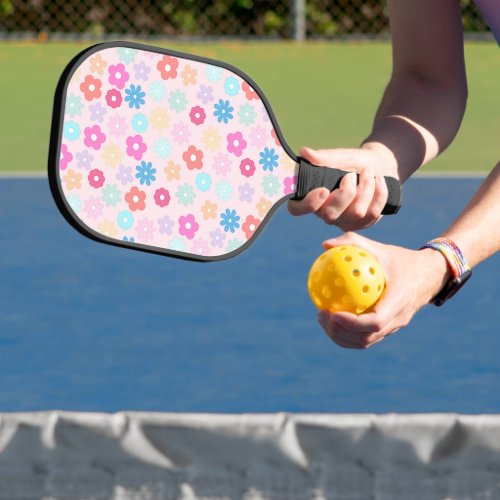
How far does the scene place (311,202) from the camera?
236cm

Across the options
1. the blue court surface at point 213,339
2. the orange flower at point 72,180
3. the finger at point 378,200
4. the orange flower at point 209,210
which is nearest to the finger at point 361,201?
the finger at point 378,200

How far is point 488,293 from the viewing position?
5465mm

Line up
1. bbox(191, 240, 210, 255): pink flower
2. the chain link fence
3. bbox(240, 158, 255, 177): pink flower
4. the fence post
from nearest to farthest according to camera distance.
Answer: bbox(191, 240, 210, 255): pink flower
bbox(240, 158, 255, 177): pink flower
the fence post
the chain link fence

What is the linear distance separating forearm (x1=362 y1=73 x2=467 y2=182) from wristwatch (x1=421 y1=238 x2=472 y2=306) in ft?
1.12

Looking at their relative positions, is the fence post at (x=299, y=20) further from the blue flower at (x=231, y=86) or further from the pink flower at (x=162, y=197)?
the pink flower at (x=162, y=197)

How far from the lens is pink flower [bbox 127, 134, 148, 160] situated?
2.33 meters

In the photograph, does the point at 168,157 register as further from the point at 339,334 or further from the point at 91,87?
the point at 339,334

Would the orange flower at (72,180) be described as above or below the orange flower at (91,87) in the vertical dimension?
below

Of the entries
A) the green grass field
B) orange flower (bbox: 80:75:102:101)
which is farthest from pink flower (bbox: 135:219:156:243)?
the green grass field

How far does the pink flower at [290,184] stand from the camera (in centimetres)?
247

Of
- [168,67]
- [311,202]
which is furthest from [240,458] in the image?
[168,67]

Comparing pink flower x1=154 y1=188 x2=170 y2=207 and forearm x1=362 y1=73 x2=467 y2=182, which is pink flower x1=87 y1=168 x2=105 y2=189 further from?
forearm x1=362 y1=73 x2=467 y2=182

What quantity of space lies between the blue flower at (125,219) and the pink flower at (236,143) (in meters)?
0.26

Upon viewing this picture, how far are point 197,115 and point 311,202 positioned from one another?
0.25m
